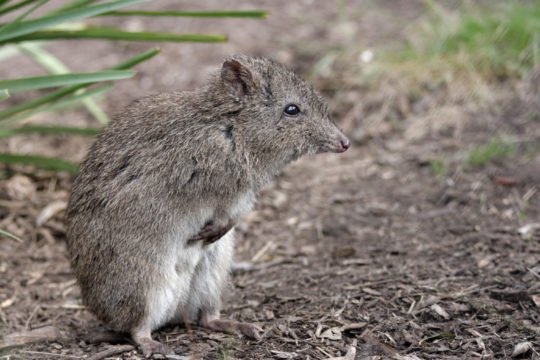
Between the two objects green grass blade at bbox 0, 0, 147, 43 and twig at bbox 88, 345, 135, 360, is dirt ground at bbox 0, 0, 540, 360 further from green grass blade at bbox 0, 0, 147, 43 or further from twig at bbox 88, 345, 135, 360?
green grass blade at bbox 0, 0, 147, 43

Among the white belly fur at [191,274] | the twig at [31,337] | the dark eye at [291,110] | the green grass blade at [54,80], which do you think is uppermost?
the green grass blade at [54,80]

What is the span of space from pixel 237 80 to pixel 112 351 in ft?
6.18

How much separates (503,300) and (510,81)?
405 centimetres

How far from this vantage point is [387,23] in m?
9.49

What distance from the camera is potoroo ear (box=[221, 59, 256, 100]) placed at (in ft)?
14.2

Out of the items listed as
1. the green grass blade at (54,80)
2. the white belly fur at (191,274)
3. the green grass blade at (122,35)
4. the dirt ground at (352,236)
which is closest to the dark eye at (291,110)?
the white belly fur at (191,274)

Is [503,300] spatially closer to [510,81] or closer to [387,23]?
[510,81]

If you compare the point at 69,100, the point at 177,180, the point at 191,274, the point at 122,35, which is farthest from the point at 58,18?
the point at 191,274

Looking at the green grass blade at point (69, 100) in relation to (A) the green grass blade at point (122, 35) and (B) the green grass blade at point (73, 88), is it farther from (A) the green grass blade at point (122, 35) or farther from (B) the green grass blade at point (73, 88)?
(A) the green grass blade at point (122, 35)

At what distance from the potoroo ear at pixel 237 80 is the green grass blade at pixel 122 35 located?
1.75ft

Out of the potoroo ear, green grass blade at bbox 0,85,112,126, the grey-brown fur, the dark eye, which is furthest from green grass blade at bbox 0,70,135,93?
the dark eye

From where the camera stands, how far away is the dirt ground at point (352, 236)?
13.3ft

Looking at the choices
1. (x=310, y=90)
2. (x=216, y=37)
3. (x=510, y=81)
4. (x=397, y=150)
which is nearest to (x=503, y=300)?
(x=310, y=90)

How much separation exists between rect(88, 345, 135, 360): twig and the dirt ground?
0.13ft
